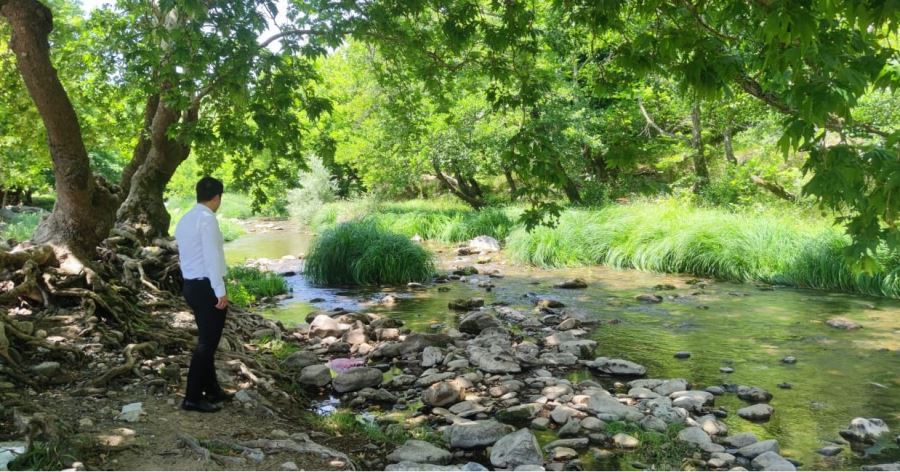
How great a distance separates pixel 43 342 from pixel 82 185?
2.66m

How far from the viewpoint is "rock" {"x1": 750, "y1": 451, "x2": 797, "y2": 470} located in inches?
202

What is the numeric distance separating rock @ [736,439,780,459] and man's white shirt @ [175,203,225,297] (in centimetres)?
444

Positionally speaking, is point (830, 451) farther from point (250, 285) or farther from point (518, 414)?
point (250, 285)

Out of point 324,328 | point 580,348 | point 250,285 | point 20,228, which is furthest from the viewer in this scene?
point 20,228

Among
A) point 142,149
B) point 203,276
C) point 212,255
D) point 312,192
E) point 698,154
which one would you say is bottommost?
point 203,276

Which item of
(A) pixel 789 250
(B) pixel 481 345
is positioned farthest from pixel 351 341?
(A) pixel 789 250

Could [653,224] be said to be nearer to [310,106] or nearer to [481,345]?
[481,345]

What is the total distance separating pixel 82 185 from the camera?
806cm

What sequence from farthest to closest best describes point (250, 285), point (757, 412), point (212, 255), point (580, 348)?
point (250, 285) < point (580, 348) < point (757, 412) < point (212, 255)

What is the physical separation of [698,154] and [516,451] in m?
19.1

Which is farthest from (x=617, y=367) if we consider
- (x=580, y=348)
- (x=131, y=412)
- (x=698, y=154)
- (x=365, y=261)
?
(x=698, y=154)

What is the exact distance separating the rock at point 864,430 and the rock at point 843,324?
422cm

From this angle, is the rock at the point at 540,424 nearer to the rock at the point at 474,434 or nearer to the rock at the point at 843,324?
the rock at the point at 474,434

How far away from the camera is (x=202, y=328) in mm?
5418
